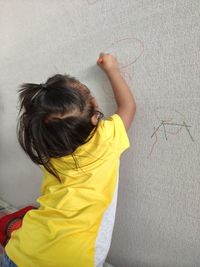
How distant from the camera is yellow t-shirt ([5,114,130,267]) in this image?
534mm

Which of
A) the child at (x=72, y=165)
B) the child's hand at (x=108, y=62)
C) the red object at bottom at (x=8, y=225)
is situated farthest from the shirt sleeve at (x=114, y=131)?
the red object at bottom at (x=8, y=225)

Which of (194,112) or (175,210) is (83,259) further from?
(194,112)

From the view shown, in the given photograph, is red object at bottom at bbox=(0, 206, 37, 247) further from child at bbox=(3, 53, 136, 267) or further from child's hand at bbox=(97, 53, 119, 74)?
child's hand at bbox=(97, 53, 119, 74)

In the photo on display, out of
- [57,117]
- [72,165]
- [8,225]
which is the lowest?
[8,225]

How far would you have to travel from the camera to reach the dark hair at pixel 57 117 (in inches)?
19.5

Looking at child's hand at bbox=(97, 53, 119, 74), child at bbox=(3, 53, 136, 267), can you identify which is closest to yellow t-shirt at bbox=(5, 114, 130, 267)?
child at bbox=(3, 53, 136, 267)

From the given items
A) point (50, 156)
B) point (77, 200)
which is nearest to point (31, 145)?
point (50, 156)

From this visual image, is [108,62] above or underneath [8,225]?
above

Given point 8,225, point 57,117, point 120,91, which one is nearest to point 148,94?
point 120,91

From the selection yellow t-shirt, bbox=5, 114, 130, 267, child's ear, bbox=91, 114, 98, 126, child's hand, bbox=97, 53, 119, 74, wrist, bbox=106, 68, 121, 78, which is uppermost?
child's hand, bbox=97, 53, 119, 74

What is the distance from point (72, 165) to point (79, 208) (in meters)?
0.09

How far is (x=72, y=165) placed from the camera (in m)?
0.57

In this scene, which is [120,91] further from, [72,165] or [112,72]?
[72,165]

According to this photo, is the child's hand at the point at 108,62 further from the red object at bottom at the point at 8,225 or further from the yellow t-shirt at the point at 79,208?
the red object at bottom at the point at 8,225
